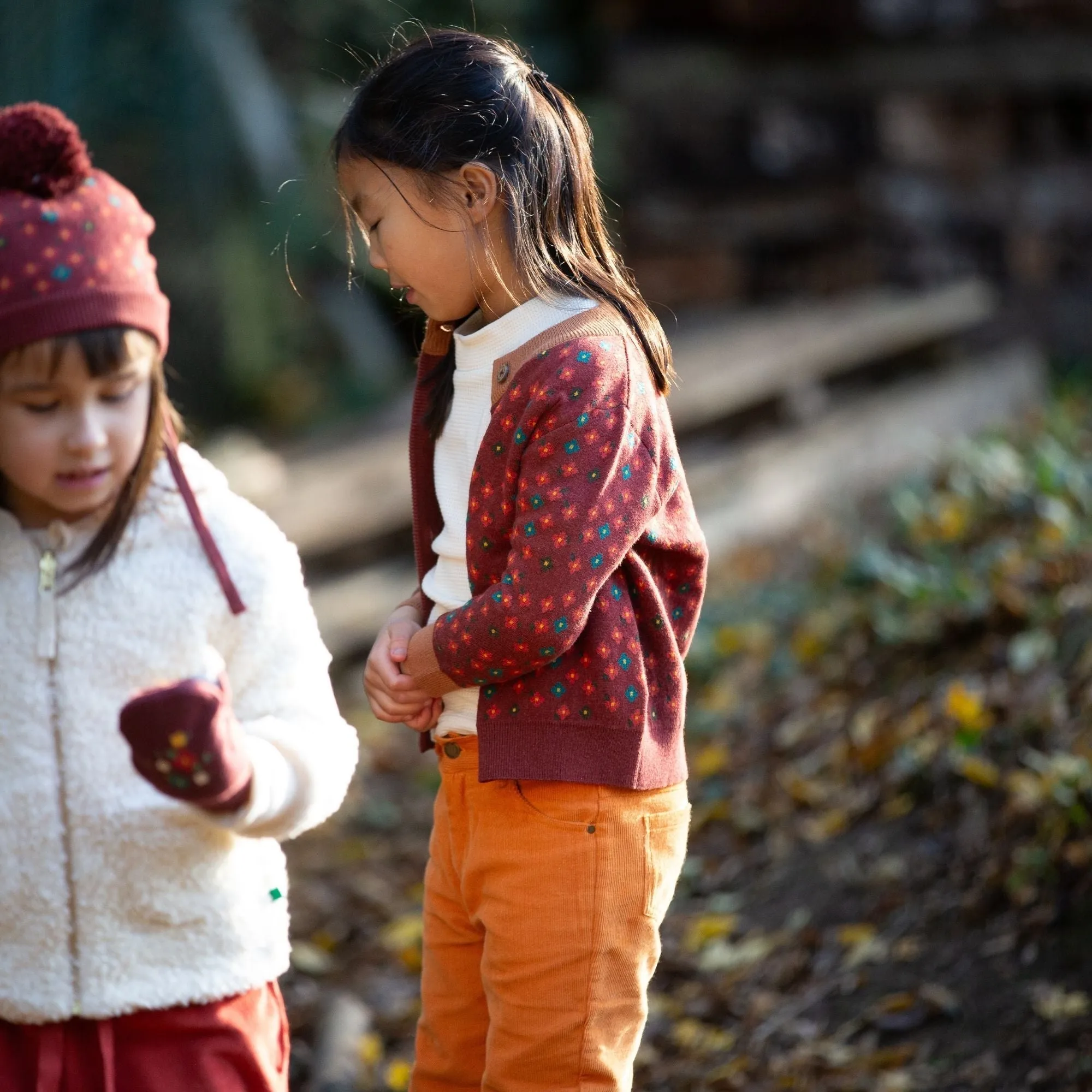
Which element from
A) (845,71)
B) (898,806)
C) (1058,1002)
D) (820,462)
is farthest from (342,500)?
(845,71)

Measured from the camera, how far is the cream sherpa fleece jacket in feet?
5.72

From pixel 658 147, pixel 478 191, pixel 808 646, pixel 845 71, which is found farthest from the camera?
pixel 658 147

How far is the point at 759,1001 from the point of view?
10.1 feet

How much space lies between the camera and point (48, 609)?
1.75 meters

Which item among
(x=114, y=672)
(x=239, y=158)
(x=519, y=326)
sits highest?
(x=519, y=326)

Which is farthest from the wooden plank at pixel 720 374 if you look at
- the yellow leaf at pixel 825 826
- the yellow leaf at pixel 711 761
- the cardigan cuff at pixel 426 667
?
the cardigan cuff at pixel 426 667

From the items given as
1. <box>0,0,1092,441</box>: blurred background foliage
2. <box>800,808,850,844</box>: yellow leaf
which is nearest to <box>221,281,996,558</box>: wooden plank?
<box>0,0,1092,441</box>: blurred background foliage

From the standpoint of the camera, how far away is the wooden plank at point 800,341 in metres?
6.21

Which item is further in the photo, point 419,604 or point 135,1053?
point 419,604

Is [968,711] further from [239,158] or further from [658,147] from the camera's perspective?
[658,147]

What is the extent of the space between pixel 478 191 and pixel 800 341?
16.9 feet

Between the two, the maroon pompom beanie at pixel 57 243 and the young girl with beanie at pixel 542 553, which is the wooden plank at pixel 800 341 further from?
the maroon pompom beanie at pixel 57 243

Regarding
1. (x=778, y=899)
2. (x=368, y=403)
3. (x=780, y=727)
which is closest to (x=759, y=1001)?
(x=778, y=899)

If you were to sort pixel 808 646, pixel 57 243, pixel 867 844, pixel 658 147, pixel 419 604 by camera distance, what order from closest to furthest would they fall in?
pixel 57 243 → pixel 419 604 → pixel 867 844 → pixel 808 646 → pixel 658 147
